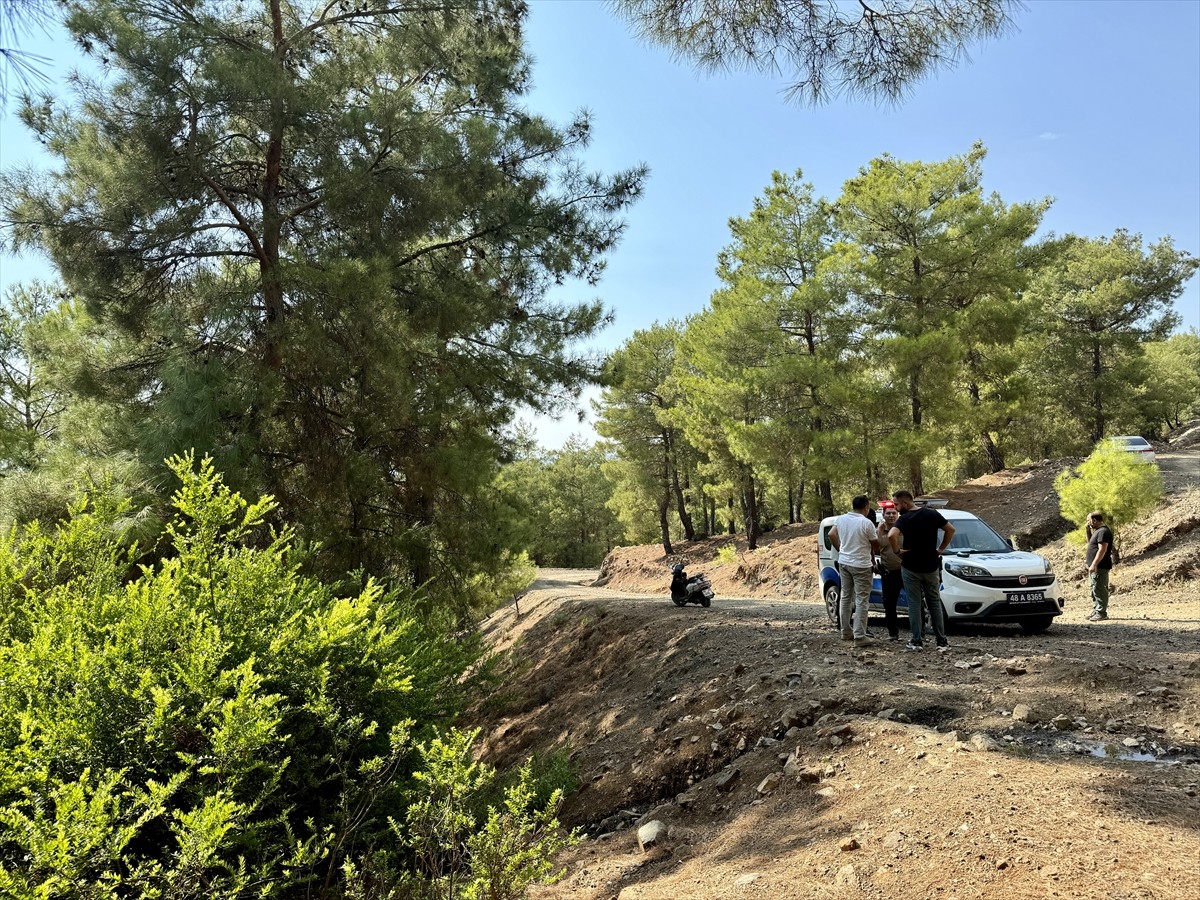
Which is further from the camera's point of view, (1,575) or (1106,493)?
(1106,493)

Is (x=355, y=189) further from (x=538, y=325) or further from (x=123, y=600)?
(x=123, y=600)

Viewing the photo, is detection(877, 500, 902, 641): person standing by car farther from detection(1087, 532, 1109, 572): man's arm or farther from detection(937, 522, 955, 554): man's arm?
detection(1087, 532, 1109, 572): man's arm

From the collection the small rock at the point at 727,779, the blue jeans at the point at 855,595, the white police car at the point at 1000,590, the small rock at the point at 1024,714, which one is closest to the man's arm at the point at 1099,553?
the white police car at the point at 1000,590

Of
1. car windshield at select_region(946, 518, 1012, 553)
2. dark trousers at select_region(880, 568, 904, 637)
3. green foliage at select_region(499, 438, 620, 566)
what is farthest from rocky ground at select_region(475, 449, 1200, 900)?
green foliage at select_region(499, 438, 620, 566)

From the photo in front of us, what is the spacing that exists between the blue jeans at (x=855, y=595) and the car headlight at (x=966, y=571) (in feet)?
5.08

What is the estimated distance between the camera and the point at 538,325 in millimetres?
10766

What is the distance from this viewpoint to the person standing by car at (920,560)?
7.24m

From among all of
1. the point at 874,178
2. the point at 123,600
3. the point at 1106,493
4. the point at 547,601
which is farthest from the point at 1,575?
the point at 874,178

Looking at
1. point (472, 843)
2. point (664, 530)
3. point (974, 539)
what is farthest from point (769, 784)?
point (664, 530)

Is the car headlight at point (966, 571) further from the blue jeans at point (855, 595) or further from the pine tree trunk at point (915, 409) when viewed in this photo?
the pine tree trunk at point (915, 409)

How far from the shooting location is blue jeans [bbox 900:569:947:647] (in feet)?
23.6

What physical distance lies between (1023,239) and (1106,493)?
10.2 meters

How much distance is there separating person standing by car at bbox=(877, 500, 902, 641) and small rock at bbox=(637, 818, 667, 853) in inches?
176

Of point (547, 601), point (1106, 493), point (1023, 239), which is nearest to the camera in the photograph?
point (1106, 493)
